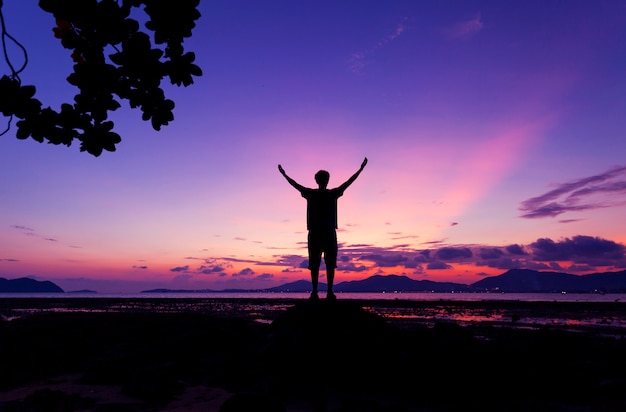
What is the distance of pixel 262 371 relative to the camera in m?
9.80

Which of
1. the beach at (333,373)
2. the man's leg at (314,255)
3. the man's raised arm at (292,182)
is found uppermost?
the man's raised arm at (292,182)

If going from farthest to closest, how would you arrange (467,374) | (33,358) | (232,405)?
(33,358) → (467,374) → (232,405)

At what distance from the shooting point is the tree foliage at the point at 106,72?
8.90ft

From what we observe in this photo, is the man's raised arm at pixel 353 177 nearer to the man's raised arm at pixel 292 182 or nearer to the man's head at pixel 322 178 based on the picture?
the man's head at pixel 322 178

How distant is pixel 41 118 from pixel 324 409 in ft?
23.1

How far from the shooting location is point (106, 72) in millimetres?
2967

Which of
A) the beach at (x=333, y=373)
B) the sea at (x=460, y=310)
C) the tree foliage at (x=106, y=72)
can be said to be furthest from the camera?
the sea at (x=460, y=310)

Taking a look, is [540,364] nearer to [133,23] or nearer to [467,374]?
[467,374]

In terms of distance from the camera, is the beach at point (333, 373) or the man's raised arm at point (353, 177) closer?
the beach at point (333, 373)

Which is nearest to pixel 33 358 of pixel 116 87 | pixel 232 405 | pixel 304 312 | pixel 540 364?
pixel 304 312

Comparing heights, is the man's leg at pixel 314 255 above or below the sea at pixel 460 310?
above

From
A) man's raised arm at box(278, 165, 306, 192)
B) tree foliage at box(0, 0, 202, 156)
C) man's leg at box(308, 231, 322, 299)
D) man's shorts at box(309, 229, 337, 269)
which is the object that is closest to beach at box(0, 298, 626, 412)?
man's leg at box(308, 231, 322, 299)

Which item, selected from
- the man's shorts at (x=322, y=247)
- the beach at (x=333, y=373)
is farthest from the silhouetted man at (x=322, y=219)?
the beach at (x=333, y=373)

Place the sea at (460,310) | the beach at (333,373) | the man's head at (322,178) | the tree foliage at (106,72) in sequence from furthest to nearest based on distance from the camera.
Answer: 1. the sea at (460,310)
2. the man's head at (322,178)
3. the beach at (333,373)
4. the tree foliage at (106,72)
